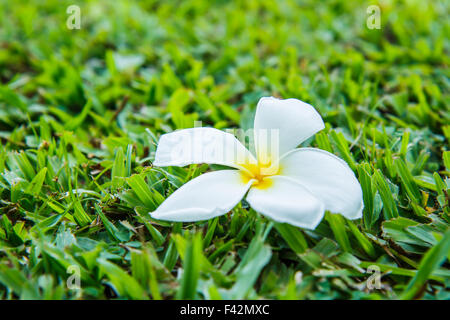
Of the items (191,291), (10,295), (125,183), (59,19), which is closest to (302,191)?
(191,291)

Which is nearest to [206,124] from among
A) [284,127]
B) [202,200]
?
[284,127]

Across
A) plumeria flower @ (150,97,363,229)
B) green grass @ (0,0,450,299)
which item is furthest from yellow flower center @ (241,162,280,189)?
green grass @ (0,0,450,299)

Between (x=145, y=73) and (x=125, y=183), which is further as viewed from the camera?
(x=145, y=73)

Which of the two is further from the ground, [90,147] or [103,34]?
[103,34]

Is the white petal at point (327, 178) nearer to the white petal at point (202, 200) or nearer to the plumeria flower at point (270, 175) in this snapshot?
the plumeria flower at point (270, 175)

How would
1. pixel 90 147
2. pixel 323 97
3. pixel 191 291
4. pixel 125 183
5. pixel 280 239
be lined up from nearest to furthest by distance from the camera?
1. pixel 191 291
2. pixel 280 239
3. pixel 125 183
4. pixel 90 147
5. pixel 323 97

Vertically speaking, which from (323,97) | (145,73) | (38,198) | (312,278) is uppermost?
(145,73)

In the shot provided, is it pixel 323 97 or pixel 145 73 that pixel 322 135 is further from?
pixel 145 73
